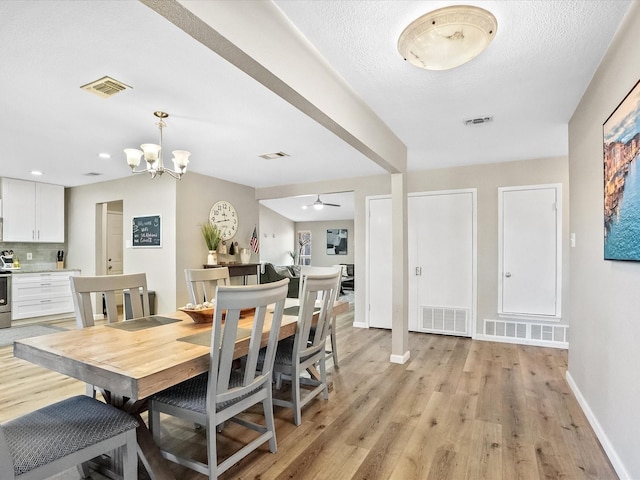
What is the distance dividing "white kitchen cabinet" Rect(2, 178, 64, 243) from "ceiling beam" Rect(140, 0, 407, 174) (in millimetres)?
5716

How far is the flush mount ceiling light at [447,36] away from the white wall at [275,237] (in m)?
8.59

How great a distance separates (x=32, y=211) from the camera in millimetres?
5680

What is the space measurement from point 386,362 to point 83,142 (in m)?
3.85

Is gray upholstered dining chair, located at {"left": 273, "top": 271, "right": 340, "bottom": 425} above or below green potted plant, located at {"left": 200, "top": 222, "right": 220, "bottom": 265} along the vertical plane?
below

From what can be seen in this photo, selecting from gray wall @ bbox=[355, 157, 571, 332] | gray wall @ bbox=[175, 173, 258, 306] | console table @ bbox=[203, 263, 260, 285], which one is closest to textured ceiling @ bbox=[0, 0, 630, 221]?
gray wall @ bbox=[355, 157, 571, 332]

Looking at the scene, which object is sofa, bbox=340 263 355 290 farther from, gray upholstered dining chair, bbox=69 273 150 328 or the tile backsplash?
gray upholstered dining chair, bbox=69 273 150 328

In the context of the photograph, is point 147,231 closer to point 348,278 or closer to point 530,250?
point 530,250

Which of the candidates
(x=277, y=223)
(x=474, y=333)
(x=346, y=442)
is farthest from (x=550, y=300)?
(x=277, y=223)

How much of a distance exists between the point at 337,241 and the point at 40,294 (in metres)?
7.56

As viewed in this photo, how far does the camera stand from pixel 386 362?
363 cm

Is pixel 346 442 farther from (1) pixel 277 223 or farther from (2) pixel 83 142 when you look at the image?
(1) pixel 277 223

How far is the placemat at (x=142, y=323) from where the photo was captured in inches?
86.2

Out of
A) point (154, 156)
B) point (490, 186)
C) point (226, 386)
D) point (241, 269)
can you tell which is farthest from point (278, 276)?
point (226, 386)

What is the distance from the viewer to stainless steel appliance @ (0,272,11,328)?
16.7ft
